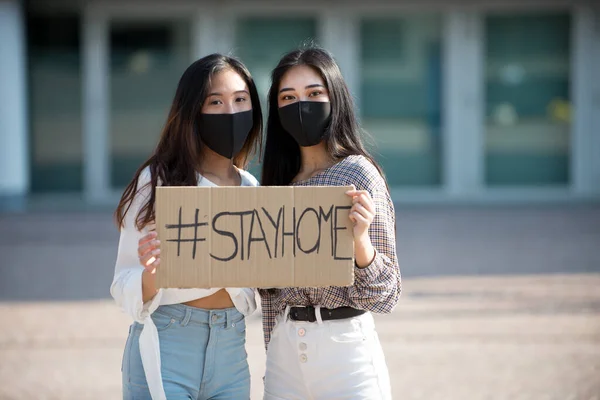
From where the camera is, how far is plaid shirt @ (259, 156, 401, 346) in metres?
2.92

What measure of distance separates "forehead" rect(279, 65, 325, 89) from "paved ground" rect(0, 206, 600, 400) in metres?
2.87

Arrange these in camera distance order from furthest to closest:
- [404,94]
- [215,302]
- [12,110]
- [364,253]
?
1. [404,94]
2. [12,110]
3. [215,302]
4. [364,253]

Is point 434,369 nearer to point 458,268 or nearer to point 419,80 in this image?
point 458,268

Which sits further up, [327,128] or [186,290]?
[327,128]

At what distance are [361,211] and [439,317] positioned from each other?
4878mm

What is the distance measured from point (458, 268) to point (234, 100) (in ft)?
22.9

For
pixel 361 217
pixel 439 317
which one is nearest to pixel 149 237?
pixel 361 217

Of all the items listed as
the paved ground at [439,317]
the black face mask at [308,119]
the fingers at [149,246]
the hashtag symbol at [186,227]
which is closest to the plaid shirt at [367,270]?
the black face mask at [308,119]

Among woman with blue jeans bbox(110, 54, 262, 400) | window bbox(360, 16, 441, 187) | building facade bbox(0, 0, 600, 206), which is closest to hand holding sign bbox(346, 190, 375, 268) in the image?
woman with blue jeans bbox(110, 54, 262, 400)

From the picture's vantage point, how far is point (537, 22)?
52.6 ft

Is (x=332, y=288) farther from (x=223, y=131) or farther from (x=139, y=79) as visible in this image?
(x=139, y=79)

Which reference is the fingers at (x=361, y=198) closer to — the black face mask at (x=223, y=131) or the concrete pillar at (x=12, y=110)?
the black face mask at (x=223, y=131)

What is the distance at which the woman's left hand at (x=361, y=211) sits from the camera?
2789 mm

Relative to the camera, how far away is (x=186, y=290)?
302cm
